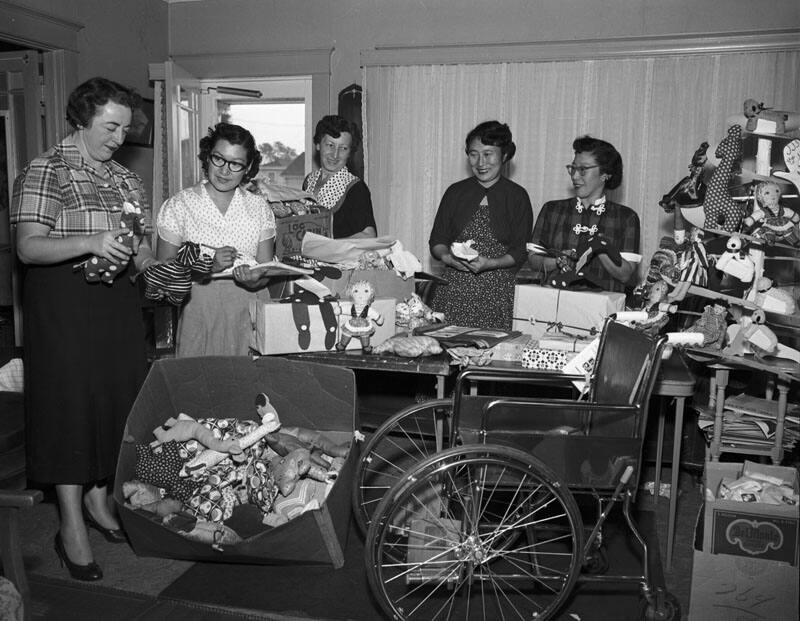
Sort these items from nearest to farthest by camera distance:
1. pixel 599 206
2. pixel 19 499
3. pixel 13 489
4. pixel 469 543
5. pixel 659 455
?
pixel 19 499 → pixel 469 543 → pixel 13 489 → pixel 659 455 → pixel 599 206

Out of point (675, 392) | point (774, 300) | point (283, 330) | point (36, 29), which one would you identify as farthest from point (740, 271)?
point (36, 29)

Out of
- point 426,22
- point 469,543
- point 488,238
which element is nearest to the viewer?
point 469,543

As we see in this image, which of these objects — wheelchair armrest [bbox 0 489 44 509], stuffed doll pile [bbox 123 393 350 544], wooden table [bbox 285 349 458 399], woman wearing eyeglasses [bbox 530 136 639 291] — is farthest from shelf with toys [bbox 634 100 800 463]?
wheelchair armrest [bbox 0 489 44 509]

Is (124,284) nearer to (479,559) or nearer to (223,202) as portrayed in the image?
(223,202)

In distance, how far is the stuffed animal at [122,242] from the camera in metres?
2.46

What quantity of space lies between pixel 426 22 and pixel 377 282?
8.83 ft

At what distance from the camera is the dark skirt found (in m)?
2.50

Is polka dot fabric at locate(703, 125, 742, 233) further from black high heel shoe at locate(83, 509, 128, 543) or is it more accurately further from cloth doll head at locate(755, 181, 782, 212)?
black high heel shoe at locate(83, 509, 128, 543)

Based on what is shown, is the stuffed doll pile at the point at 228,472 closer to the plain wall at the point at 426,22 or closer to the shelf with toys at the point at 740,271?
the shelf with toys at the point at 740,271

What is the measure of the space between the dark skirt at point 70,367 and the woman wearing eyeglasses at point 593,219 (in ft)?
6.18

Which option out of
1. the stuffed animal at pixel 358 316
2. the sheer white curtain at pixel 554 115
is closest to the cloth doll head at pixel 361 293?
the stuffed animal at pixel 358 316

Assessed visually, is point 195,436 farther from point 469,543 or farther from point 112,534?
point 469,543

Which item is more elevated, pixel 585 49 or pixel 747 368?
pixel 585 49

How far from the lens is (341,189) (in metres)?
3.97
